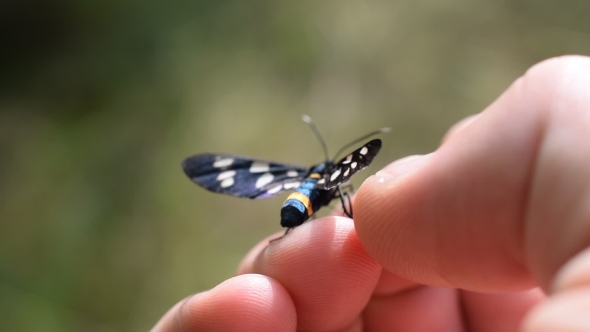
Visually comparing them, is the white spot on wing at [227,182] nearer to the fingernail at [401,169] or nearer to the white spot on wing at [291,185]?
the white spot on wing at [291,185]

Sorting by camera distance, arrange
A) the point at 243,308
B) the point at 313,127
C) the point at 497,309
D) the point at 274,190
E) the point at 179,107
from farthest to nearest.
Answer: the point at 179,107 → the point at 313,127 → the point at 274,190 → the point at 497,309 → the point at 243,308

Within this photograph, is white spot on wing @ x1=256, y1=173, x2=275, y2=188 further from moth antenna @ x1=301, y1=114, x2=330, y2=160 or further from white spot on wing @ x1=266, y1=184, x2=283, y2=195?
moth antenna @ x1=301, y1=114, x2=330, y2=160

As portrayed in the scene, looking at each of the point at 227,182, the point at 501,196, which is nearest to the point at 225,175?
the point at 227,182

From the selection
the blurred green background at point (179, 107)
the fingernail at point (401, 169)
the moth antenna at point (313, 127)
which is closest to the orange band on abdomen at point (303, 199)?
the fingernail at point (401, 169)

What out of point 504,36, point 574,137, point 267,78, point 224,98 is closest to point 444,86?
point 504,36

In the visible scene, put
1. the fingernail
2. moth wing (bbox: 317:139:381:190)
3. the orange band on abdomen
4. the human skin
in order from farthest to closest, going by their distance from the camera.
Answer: the orange band on abdomen, moth wing (bbox: 317:139:381:190), the fingernail, the human skin

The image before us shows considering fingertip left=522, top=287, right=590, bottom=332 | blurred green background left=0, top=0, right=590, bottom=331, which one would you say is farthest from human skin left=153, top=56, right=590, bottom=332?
blurred green background left=0, top=0, right=590, bottom=331

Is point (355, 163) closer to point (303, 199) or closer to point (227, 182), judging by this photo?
point (303, 199)
